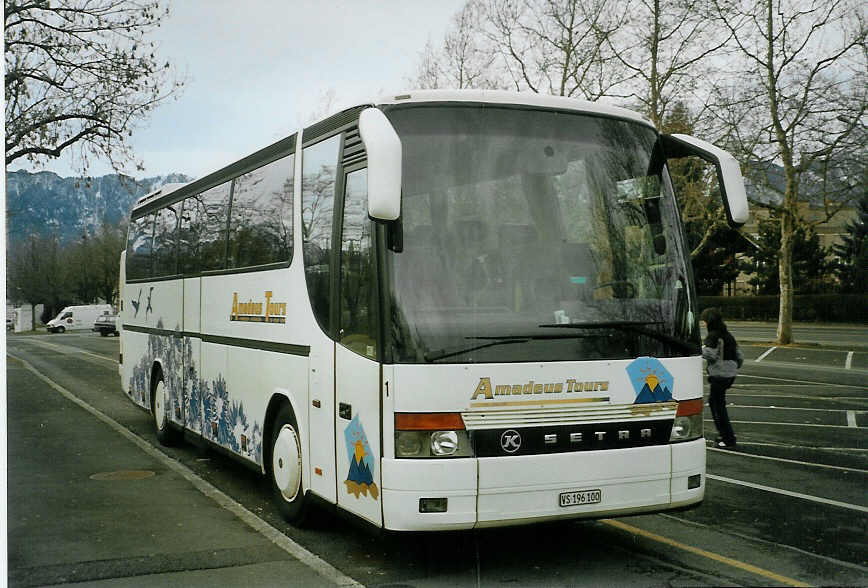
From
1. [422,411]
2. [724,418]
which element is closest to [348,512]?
[422,411]

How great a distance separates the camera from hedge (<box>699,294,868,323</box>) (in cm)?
5550

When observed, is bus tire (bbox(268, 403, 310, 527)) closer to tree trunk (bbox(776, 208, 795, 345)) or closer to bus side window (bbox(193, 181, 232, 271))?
bus side window (bbox(193, 181, 232, 271))

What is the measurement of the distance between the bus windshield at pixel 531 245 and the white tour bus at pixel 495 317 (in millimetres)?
11

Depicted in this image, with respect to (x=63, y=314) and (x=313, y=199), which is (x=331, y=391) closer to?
(x=313, y=199)

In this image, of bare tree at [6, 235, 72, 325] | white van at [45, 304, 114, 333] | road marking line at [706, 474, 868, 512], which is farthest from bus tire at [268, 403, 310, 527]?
white van at [45, 304, 114, 333]

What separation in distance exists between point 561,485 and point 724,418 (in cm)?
709

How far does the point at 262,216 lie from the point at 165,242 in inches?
166

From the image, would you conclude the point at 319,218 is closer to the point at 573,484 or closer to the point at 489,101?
the point at 489,101

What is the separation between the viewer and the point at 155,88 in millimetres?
21703

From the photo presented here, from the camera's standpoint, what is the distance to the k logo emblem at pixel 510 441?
5.87 meters

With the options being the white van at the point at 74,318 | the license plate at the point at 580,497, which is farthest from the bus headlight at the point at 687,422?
the white van at the point at 74,318

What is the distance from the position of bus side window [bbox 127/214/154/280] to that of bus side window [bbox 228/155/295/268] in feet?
→ 13.6

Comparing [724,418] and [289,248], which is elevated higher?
[289,248]

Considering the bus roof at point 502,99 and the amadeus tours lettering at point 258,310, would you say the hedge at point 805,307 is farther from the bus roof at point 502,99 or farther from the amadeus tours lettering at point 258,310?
the bus roof at point 502,99
